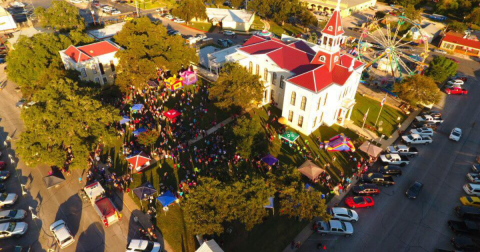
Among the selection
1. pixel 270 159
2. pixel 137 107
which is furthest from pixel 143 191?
pixel 137 107

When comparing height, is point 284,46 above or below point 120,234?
above

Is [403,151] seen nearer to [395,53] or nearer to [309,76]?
[309,76]

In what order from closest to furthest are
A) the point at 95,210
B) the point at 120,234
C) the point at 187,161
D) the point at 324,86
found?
the point at 120,234
the point at 95,210
the point at 187,161
the point at 324,86

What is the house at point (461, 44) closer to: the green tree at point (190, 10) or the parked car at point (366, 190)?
the parked car at point (366, 190)

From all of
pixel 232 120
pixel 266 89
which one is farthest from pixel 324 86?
pixel 232 120

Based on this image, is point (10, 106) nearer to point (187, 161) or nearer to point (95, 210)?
point (95, 210)

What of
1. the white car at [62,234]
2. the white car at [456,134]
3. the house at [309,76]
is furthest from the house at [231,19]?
the white car at [62,234]

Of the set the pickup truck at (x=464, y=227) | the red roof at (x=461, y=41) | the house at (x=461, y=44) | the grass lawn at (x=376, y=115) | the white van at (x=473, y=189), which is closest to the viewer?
the pickup truck at (x=464, y=227)
